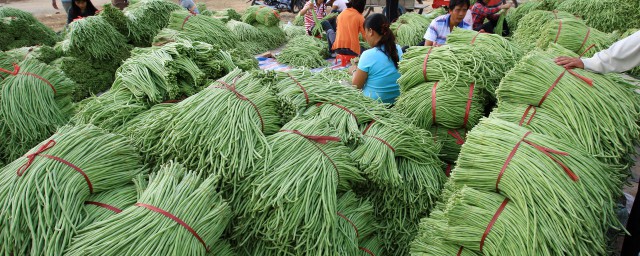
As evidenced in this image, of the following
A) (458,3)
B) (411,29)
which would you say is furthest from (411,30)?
(458,3)

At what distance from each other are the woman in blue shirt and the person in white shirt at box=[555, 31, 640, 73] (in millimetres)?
1513

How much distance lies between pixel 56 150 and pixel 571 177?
2.44 m

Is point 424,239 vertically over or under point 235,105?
under

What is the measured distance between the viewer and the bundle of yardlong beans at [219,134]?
77.0 inches

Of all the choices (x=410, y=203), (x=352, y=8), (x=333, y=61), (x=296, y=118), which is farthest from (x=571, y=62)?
(x=333, y=61)

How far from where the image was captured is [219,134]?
6.55 feet

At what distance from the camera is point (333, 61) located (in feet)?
24.6

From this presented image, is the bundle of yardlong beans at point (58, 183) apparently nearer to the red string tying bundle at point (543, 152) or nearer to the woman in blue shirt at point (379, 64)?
the red string tying bundle at point (543, 152)

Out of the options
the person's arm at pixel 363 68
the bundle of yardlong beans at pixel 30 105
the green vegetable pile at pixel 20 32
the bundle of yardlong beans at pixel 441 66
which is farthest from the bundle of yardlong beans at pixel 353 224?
the green vegetable pile at pixel 20 32

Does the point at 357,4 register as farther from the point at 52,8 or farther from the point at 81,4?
the point at 52,8

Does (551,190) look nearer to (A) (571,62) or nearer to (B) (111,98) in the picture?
(A) (571,62)

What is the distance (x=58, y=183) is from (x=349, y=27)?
529 centimetres

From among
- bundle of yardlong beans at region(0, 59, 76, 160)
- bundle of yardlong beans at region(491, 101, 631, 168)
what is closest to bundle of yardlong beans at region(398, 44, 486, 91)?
bundle of yardlong beans at region(491, 101, 631, 168)

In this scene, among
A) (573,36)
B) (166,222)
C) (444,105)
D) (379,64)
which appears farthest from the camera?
(573,36)
